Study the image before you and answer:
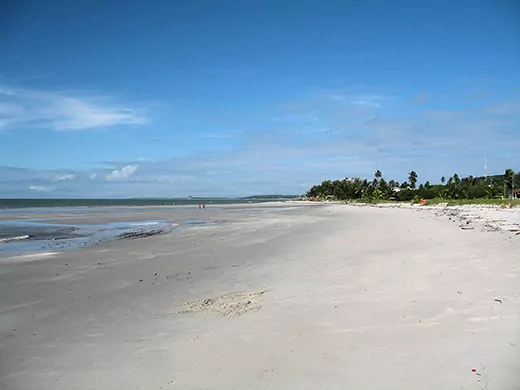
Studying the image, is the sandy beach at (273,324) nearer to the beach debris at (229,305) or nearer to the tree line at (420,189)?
the beach debris at (229,305)

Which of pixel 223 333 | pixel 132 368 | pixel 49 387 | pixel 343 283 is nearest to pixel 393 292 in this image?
pixel 343 283

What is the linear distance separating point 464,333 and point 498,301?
4.95 ft

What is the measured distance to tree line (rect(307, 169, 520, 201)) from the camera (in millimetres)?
78800

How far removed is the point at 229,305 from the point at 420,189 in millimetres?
99491

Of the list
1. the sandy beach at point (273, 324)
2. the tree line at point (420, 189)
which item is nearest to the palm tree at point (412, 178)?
the tree line at point (420, 189)

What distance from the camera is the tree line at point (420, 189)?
78.8 meters

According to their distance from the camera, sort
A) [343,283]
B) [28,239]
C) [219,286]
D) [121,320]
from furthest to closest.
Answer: [28,239], [219,286], [343,283], [121,320]

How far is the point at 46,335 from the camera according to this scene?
18.2 ft

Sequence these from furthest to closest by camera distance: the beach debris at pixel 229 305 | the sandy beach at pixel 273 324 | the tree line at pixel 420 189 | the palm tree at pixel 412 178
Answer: the palm tree at pixel 412 178, the tree line at pixel 420 189, the beach debris at pixel 229 305, the sandy beach at pixel 273 324

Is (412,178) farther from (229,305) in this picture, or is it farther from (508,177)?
(229,305)

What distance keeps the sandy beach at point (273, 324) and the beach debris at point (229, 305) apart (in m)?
0.03

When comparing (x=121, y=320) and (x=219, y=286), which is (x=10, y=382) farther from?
(x=219, y=286)

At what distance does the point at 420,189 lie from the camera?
318 feet

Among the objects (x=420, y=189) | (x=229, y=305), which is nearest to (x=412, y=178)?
(x=420, y=189)
